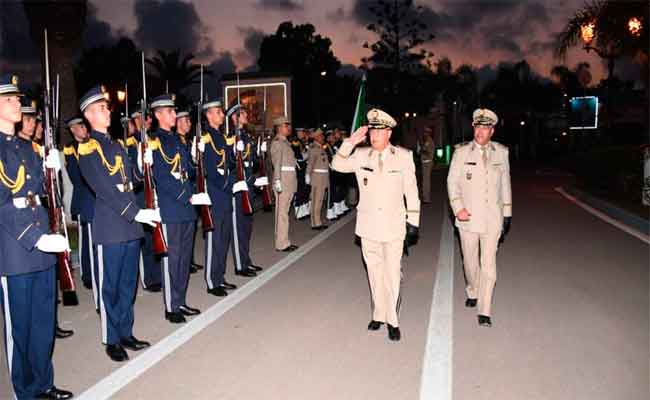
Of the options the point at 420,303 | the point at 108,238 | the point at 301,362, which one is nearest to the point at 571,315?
the point at 420,303

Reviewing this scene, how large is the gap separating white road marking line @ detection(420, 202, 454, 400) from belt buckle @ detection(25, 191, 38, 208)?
3031mm

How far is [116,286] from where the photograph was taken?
5.48 meters

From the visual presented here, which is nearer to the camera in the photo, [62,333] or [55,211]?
[55,211]

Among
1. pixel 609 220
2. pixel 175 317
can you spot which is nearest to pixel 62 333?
pixel 175 317

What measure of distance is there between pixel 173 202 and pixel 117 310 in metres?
1.34

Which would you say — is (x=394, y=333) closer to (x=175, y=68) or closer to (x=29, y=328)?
(x=29, y=328)

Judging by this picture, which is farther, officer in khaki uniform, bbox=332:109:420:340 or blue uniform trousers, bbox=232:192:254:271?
blue uniform trousers, bbox=232:192:254:271

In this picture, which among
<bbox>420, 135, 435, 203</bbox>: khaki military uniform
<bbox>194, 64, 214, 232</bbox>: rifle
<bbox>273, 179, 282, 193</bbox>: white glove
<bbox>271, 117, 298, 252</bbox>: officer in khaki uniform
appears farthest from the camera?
<bbox>420, 135, 435, 203</bbox>: khaki military uniform

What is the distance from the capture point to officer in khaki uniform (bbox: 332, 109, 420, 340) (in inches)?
231

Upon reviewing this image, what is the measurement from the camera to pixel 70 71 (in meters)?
14.5

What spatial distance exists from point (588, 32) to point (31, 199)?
59.0ft

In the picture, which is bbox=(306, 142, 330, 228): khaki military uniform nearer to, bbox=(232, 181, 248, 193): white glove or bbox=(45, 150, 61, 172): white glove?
bbox=(232, 181, 248, 193): white glove

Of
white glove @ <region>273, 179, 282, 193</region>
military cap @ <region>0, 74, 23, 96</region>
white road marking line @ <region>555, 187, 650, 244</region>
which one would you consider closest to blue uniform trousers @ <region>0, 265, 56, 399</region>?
military cap @ <region>0, 74, 23, 96</region>

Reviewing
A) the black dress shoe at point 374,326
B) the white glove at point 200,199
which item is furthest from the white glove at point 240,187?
the black dress shoe at point 374,326
